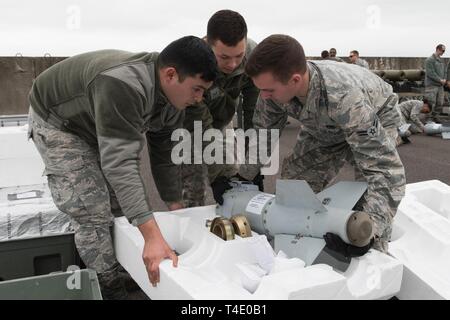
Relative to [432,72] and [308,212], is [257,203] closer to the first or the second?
[308,212]

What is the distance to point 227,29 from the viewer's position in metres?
1.94

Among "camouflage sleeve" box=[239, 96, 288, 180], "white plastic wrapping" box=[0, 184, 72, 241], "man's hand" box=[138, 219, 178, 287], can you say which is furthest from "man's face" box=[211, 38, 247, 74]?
"white plastic wrapping" box=[0, 184, 72, 241]

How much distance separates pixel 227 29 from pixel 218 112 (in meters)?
0.58

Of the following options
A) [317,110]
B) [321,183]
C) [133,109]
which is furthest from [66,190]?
[321,183]

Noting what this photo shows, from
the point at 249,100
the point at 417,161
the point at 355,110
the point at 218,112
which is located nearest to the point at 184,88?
the point at 355,110

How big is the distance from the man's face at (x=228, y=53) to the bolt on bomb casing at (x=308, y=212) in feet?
2.01

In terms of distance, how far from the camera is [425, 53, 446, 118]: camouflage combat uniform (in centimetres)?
809

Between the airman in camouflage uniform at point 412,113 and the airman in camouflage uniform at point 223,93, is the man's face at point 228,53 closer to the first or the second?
the airman in camouflage uniform at point 223,93

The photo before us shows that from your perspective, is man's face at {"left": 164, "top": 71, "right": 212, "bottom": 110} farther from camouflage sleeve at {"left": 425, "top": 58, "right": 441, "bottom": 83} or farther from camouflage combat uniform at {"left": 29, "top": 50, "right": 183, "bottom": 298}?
camouflage sleeve at {"left": 425, "top": 58, "right": 441, "bottom": 83}

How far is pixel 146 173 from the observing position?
14.8 ft

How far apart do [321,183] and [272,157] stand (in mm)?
334

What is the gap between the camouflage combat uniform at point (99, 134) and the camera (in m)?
1.48

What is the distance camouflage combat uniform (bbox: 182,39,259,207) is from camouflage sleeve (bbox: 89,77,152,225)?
2.47 feet
